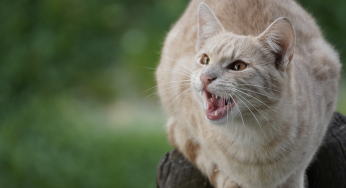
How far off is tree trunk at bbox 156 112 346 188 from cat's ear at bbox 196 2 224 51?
101cm

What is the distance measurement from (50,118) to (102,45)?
157cm

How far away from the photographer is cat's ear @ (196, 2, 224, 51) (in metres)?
3.37

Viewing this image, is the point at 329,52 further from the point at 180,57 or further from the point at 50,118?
the point at 50,118

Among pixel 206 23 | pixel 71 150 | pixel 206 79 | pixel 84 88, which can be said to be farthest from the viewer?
pixel 84 88

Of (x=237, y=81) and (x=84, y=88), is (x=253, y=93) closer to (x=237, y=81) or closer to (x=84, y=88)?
(x=237, y=81)

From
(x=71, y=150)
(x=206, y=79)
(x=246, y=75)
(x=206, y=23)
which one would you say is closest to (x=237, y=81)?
(x=246, y=75)

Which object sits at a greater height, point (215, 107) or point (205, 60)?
point (205, 60)

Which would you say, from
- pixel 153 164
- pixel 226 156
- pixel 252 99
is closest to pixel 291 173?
pixel 226 156

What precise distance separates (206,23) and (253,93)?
2.22 ft

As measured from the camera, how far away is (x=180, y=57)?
420 cm

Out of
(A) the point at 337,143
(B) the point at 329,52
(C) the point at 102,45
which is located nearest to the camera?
(A) the point at 337,143

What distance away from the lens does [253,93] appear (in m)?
3.01

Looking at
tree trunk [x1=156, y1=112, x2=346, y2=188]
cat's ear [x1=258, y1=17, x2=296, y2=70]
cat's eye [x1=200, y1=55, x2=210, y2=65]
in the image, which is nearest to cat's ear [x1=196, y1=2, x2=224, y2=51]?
cat's eye [x1=200, y1=55, x2=210, y2=65]

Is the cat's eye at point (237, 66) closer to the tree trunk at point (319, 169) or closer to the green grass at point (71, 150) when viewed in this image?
the tree trunk at point (319, 169)
